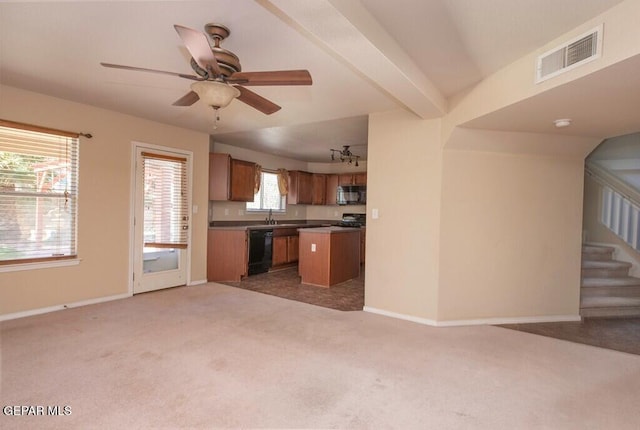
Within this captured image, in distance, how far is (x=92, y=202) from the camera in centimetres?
405

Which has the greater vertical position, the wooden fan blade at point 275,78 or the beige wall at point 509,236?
the wooden fan blade at point 275,78

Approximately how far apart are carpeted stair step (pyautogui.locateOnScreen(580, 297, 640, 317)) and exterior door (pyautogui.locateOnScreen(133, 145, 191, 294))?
5.49m

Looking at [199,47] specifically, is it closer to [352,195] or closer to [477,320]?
[477,320]

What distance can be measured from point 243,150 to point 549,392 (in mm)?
5952

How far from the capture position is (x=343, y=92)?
328 centimetres

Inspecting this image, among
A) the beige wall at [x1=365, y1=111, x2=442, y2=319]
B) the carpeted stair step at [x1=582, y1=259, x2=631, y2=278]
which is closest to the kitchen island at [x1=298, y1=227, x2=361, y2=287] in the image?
the beige wall at [x1=365, y1=111, x2=442, y2=319]

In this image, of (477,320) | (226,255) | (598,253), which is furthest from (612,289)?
(226,255)

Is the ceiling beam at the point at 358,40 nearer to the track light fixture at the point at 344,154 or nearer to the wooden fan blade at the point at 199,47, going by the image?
the wooden fan blade at the point at 199,47

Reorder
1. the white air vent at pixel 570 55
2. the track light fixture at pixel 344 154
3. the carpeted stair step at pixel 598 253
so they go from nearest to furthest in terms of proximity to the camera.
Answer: the white air vent at pixel 570 55 → the carpeted stair step at pixel 598 253 → the track light fixture at pixel 344 154

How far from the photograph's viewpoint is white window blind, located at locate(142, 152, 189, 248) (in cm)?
462

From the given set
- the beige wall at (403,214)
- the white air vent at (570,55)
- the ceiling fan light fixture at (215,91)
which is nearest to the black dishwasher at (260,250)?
the beige wall at (403,214)

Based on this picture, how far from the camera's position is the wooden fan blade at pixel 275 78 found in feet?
6.90

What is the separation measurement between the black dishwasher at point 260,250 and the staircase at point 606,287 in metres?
4.75

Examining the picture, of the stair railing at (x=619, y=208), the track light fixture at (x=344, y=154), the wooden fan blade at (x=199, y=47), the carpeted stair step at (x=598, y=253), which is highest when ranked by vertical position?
the track light fixture at (x=344, y=154)
